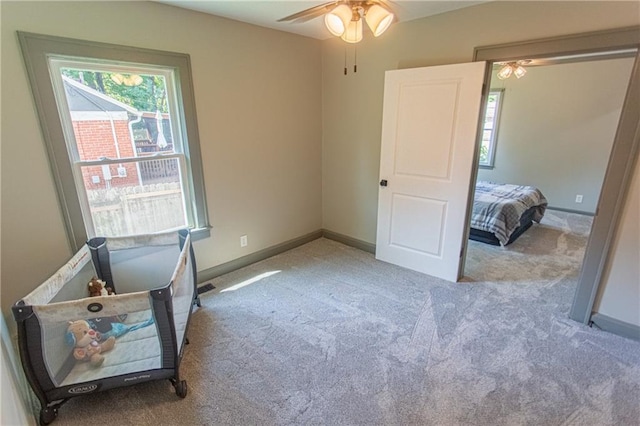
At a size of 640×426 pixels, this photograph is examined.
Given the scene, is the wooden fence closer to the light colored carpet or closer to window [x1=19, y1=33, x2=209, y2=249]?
window [x1=19, y1=33, x2=209, y2=249]

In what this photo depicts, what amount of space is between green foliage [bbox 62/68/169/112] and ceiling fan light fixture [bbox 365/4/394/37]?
174 centimetres

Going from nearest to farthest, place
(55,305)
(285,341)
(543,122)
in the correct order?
(55,305)
(285,341)
(543,122)

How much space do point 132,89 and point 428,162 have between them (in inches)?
98.9

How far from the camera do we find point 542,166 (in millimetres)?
5301

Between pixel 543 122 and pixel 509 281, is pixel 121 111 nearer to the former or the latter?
pixel 509 281

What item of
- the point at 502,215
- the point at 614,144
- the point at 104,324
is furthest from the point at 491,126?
the point at 104,324

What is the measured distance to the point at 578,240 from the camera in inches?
155

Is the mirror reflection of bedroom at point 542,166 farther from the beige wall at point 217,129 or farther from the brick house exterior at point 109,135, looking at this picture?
the brick house exterior at point 109,135

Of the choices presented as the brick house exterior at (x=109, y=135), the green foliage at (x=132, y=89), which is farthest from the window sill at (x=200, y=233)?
the green foliage at (x=132, y=89)

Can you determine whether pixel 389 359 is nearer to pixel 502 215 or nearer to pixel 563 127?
pixel 502 215

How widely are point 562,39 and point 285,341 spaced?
9.21ft

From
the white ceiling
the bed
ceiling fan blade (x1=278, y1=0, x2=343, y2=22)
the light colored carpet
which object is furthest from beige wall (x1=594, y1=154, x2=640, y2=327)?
ceiling fan blade (x1=278, y1=0, x2=343, y2=22)

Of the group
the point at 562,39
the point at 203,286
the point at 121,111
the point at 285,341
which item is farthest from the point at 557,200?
the point at 121,111

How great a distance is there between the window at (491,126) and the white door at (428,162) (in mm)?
3443
